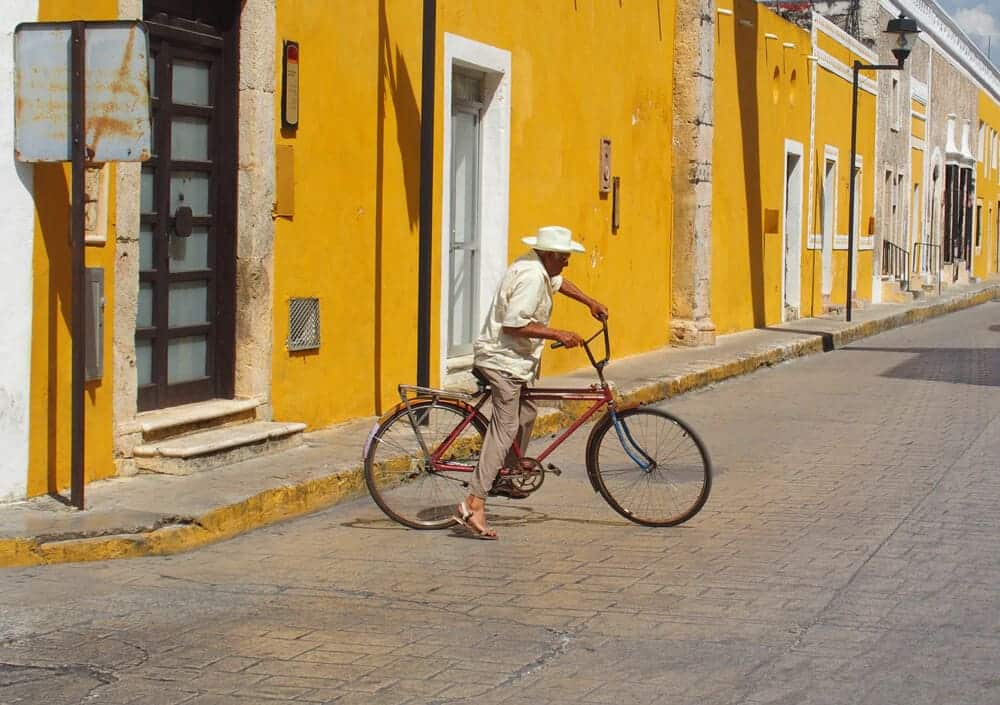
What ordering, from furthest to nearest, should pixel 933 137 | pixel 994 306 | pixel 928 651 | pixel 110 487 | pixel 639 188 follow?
1. pixel 933 137
2. pixel 994 306
3. pixel 639 188
4. pixel 110 487
5. pixel 928 651

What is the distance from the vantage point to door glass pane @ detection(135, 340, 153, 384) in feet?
32.1

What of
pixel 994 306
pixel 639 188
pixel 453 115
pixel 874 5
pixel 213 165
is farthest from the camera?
pixel 994 306

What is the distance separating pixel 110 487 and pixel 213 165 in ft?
8.35

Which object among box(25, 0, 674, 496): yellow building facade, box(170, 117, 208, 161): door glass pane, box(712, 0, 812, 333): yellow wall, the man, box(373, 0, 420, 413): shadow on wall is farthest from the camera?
box(712, 0, 812, 333): yellow wall

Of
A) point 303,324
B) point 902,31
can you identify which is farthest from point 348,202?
point 902,31

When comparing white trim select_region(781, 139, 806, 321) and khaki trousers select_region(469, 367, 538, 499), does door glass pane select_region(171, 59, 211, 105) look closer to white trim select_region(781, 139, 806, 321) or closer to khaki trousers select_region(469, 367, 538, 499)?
khaki trousers select_region(469, 367, 538, 499)

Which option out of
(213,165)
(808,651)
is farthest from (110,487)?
(808,651)

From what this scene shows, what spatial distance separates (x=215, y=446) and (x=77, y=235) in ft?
6.30

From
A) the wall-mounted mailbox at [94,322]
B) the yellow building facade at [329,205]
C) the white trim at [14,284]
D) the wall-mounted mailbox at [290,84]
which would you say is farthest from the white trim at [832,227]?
the white trim at [14,284]

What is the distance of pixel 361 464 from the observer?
9.77 meters

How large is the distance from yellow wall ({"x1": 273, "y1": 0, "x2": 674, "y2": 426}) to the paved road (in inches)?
85.4

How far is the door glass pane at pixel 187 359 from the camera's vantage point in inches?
399

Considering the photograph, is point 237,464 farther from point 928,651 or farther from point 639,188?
point 639,188

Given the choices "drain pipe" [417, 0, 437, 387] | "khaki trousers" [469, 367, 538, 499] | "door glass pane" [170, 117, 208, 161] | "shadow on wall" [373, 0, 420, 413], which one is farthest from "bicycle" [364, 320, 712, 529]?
"shadow on wall" [373, 0, 420, 413]
